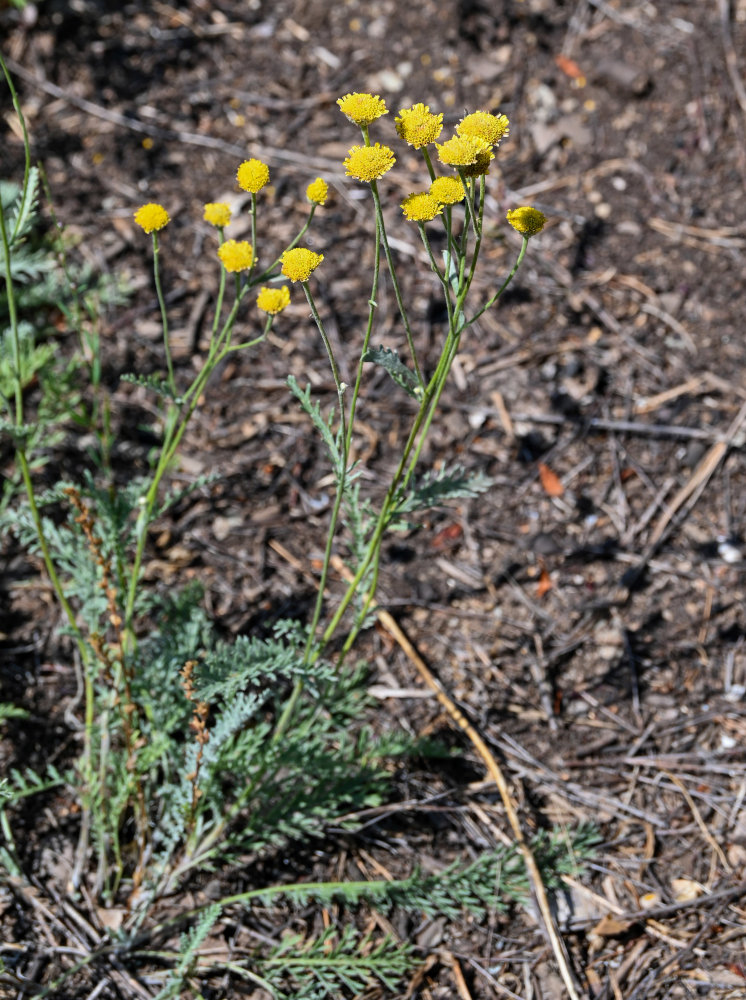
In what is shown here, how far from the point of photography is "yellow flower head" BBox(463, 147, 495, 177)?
1.55 metres

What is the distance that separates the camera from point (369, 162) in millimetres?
1571

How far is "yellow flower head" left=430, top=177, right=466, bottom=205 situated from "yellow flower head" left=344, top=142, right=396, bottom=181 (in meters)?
0.09

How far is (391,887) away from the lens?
2186 millimetres

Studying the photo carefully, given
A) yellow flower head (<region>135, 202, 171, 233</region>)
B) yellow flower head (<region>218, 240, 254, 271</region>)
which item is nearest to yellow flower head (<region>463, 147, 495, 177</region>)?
yellow flower head (<region>218, 240, 254, 271</region>)

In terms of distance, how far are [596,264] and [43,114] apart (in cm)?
244

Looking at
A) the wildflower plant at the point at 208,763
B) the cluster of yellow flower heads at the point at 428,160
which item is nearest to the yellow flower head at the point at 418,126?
the cluster of yellow flower heads at the point at 428,160

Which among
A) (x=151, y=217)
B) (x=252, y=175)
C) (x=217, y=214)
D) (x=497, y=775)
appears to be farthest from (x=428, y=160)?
(x=497, y=775)

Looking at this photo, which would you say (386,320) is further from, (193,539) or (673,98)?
(673,98)

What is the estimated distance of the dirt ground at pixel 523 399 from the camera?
2498mm

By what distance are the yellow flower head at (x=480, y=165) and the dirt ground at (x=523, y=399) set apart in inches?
60.3

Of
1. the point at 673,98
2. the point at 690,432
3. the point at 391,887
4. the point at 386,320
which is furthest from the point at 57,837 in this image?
the point at 673,98

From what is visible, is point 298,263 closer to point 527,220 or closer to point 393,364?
point 393,364

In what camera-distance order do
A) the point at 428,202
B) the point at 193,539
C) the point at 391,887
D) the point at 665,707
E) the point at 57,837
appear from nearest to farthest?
the point at 428,202
the point at 391,887
the point at 57,837
the point at 665,707
the point at 193,539

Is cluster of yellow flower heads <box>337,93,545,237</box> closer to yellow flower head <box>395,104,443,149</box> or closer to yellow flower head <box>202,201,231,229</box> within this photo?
yellow flower head <box>395,104,443,149</box>
